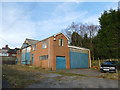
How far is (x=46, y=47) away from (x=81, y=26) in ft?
65.8

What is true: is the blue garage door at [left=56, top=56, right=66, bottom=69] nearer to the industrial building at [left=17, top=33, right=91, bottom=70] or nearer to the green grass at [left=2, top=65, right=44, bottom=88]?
the industrial building at [left=17, top=33, right=91, bottom=70]

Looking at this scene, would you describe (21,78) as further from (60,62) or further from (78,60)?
(78,60)

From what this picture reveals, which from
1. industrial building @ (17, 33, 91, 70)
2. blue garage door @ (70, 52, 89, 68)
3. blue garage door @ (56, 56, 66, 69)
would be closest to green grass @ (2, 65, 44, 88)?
industrial building @ (17, 33, 91, 70)

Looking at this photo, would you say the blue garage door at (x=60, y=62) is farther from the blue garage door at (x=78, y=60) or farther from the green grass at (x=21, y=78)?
the green grass at (x=21, y=78)

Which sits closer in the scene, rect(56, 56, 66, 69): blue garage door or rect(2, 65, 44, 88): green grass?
rect(2, 65, 44, 88): green grass

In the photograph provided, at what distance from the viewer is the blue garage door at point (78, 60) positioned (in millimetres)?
18938

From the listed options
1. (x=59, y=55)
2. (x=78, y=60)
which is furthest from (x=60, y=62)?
(x=78, y=60)

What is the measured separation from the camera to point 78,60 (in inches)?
781

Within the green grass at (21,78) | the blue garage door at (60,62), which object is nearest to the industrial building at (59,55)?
the blue garage door at (60,62)

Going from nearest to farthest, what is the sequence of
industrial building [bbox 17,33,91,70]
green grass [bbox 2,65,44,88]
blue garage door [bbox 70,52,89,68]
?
1. green grass [bbox 2,65,44,88]
2. industrial building [bbox 17,33,91,70]
3. blue garage door [bbox 70,52,89,68]

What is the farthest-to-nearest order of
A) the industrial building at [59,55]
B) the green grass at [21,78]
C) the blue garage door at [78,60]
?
the blue garage door at [78,60]
the industrial building at [59,55]
the green grass at [21,78]

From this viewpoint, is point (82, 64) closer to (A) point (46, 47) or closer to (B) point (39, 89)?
(A) point (46, 47)

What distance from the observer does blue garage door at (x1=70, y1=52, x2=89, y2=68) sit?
62.1 feet


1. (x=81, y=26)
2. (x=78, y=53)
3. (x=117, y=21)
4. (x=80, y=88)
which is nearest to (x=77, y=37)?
(x=81, y=26)
